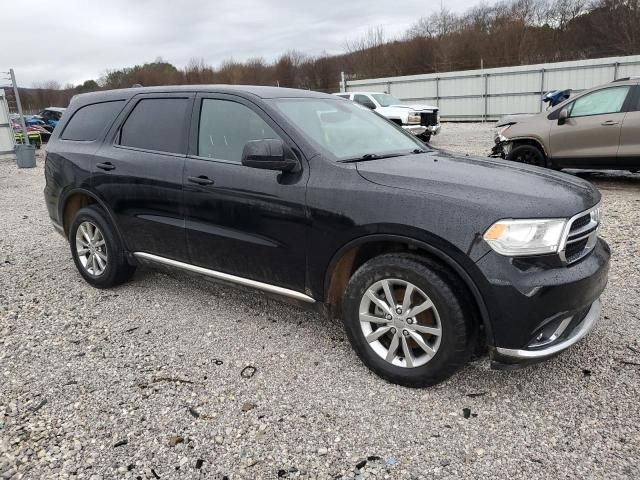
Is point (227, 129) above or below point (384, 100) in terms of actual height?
below

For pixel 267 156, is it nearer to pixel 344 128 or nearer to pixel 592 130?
pixel 344 128

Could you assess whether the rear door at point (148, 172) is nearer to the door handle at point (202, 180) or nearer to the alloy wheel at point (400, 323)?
the door handle at point (202, 180)

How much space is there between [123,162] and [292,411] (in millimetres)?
2534

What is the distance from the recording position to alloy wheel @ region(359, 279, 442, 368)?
9.08 feet

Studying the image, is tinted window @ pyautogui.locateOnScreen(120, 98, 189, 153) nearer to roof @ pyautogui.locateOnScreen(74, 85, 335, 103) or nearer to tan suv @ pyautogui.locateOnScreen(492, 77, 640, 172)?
roof @ pyautogui.locateOnScreen(74, 85, 335, 103)

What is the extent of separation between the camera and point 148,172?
3924 millimetres

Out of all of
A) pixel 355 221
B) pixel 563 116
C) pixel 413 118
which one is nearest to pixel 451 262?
pixel 355 221

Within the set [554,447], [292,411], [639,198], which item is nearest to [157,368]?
[292,411]

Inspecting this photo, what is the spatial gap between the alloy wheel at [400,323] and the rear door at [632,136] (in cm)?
658

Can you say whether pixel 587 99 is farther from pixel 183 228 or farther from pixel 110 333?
pixel 110 333

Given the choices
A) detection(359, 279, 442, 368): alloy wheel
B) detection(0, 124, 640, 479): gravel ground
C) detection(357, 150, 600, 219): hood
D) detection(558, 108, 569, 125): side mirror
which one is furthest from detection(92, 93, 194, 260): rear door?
detection(558, 108, 569, 125): side mirror

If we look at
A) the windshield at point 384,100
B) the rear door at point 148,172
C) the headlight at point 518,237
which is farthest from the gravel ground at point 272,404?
the windshield at point 384,100

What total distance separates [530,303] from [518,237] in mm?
330

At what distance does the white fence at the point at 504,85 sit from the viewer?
22219mm
